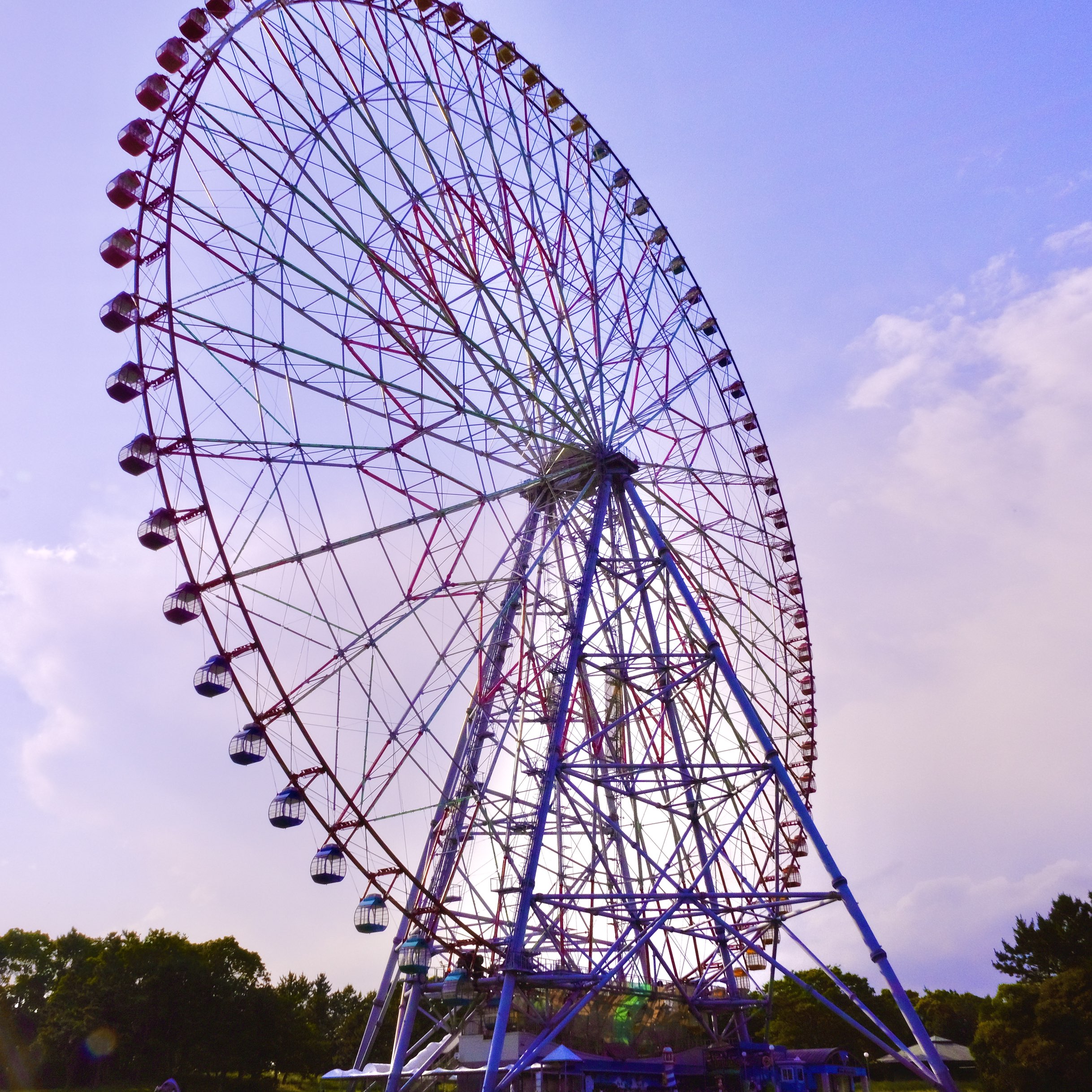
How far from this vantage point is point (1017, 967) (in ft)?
149

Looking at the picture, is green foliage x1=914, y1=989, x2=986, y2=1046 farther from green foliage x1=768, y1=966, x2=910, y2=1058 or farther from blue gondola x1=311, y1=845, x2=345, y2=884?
blue gondola x1=311, y1=845, x2=345, y2=884

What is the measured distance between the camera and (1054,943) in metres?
42.2

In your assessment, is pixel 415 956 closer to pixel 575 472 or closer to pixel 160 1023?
pixel 575 472

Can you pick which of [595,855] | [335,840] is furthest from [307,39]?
[595,855]

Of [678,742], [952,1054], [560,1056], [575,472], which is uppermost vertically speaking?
[575,472]

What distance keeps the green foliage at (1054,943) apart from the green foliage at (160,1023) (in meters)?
36.4

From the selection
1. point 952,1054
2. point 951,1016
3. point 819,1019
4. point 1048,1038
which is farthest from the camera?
point 951,1016

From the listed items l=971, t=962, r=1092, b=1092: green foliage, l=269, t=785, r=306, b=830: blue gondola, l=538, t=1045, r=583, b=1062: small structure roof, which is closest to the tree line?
l=971, t=962, r=1092, b=1092: green foliage

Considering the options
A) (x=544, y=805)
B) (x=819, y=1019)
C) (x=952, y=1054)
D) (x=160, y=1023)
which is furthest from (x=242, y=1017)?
(x=952, y=1054)

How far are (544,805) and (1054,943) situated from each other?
33.3 metres

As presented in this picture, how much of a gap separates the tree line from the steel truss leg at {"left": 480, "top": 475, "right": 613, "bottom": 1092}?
5.84 metres

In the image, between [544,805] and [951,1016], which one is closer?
[544,805]

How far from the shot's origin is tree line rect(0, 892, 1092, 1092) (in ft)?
113

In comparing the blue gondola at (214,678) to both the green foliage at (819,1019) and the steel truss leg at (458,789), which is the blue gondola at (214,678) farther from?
the green foliage at (819,1019)
